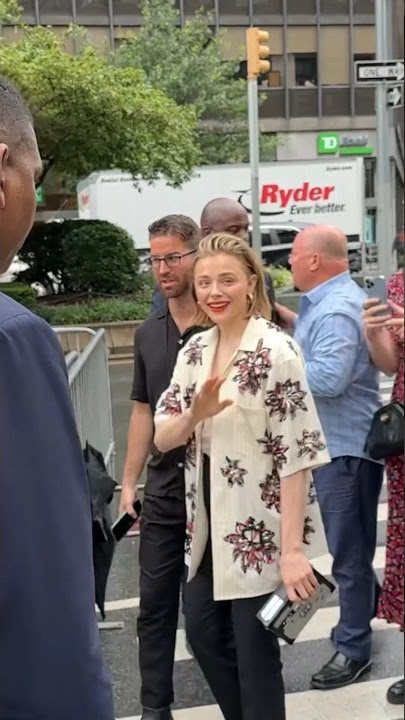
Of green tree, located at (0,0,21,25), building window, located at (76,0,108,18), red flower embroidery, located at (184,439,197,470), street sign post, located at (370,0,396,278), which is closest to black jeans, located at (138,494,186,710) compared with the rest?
red flower embroidery, located at (184,439,197,470)

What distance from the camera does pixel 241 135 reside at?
3016 cm

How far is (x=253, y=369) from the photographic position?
9.06ft

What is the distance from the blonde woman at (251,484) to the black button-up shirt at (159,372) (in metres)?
0.44

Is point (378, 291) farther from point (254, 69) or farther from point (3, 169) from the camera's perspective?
point (254, 69)

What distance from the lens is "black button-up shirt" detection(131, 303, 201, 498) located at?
335 cm

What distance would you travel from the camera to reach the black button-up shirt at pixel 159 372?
3.35m

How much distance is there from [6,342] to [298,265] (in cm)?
270

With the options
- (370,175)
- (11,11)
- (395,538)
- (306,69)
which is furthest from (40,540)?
(370,175)

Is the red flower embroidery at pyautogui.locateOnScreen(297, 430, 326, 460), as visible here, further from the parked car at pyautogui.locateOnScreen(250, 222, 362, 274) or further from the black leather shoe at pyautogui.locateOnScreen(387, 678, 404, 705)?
the parked car at pyautogui.locateOnScreen(250, 222, 362, 274)

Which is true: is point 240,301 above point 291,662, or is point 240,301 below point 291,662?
above

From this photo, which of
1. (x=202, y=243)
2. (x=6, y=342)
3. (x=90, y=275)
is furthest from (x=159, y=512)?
(x=90, y=275)

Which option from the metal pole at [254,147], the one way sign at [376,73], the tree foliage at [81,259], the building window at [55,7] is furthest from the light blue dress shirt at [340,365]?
the building window at [55,7]

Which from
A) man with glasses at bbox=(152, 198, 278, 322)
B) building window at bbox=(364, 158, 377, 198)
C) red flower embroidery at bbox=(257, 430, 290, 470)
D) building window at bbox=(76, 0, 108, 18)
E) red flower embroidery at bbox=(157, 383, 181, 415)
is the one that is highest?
building window at bbox=(76, 0, 108, 18)

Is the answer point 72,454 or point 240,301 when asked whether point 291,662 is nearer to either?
point 240,301
